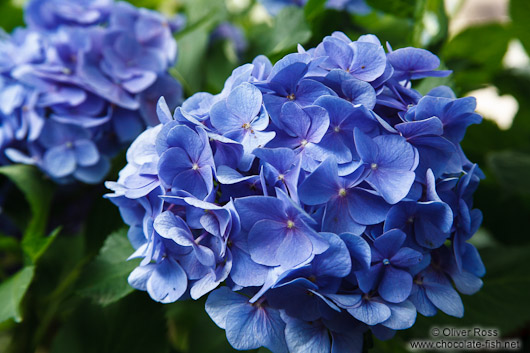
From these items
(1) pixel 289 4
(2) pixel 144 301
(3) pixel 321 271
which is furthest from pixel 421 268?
(1) pixel 289 4

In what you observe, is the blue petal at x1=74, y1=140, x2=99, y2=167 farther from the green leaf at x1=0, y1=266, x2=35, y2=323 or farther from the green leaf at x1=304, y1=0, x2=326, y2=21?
the green leaf at x1=304, y1=0, x2=326, y2=21

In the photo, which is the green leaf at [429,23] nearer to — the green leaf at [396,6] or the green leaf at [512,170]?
the green leaf at [396,6]

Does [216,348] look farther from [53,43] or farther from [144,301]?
[53,43]

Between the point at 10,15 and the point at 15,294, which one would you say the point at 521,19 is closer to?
the point at 15,294

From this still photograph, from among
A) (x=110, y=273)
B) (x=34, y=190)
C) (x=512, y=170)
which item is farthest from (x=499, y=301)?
(x=34, y=190)

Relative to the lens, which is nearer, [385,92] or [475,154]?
[385,92]

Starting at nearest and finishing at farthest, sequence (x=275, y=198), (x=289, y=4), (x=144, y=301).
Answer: (x=275, y=198) < (x=144, y=301) < (x=289, y=4)

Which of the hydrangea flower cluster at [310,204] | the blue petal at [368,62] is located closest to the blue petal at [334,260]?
the hydrangea flower cluster at [310,204]
